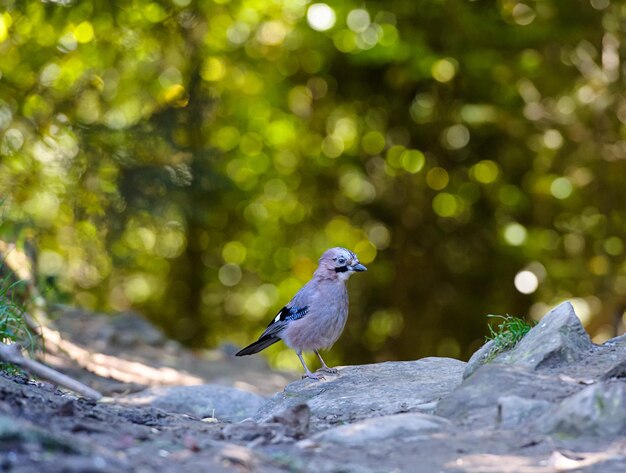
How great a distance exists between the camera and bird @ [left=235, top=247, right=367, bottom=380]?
7.44 metres

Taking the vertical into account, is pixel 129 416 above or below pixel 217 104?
below

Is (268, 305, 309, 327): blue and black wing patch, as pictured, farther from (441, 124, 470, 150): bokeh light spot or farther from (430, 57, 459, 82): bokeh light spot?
(441, 124, 470, 150): bokeh light spot

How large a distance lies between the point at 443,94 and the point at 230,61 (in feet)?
8.76

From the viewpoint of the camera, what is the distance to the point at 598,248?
522 inches

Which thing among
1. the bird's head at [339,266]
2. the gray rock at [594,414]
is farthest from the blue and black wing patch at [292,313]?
the gray rock at [594,414]

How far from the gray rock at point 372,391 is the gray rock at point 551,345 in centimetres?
35

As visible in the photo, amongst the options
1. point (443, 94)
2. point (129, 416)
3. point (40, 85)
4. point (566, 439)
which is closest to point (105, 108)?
point (40, 85)

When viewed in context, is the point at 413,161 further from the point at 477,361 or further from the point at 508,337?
the point at 477,361

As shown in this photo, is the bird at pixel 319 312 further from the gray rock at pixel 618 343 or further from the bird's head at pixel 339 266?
the gray rock at pixel 618 343

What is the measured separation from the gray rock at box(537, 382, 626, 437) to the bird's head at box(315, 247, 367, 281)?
10.3 ft

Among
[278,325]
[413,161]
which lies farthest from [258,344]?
[413,161]

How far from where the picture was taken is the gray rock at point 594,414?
4.58 m

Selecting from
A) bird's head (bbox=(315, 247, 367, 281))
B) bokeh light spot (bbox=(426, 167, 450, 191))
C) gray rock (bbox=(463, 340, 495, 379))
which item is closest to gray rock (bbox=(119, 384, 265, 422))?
bird's head (bbox=(315, 247, 367, 281))

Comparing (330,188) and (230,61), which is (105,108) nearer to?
(230,61)
